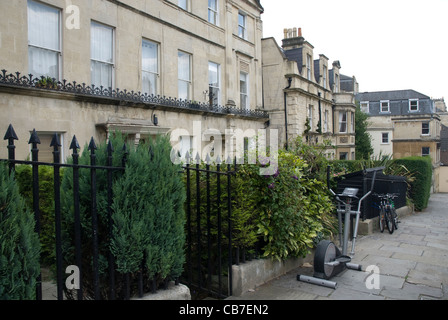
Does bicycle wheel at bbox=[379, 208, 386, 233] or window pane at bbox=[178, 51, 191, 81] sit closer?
bicycle wheel at bbox=[379, 208, 386, 233]

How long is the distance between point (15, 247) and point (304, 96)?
2378cm

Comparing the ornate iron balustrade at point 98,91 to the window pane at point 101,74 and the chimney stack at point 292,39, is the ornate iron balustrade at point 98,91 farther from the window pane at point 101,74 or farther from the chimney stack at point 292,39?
the chimney stack at point 292,39

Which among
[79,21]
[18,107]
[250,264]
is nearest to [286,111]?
[79,21]

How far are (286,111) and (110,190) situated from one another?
2065 centimetres

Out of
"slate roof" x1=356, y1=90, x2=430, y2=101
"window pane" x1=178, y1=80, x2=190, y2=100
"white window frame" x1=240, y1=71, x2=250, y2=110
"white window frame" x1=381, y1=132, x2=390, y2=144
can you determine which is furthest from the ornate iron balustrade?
"slate roof" x1=356, y1=90, x2=430, y2=101

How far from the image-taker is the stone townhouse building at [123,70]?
9461mm

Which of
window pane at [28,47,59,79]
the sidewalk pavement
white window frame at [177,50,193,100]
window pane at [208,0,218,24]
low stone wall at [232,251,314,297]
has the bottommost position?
the sidewalk pavement

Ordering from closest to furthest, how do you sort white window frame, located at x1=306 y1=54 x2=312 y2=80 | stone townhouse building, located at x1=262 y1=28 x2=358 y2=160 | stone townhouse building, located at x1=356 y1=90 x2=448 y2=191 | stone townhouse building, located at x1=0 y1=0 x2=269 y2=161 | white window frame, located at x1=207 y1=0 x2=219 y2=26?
stone townhouse building, located at x1=0 y1=0 x2=269 y2=161 < white window frame, located at x1=207 y1=0 x2=219 y2=26 < stone townhouse building, located at x1=262 y1=28 x2=358 y2=160 < white window frame, located at x1=306 y1=54 x2=312 y2=80 < stone townhouse building, located at x1=356 y1=90 x2=448 y2=191

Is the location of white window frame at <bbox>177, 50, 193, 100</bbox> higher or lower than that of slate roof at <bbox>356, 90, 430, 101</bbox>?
lower

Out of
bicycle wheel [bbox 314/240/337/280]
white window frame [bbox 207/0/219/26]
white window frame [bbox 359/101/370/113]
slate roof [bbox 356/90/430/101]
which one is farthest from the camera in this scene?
white window frame [bbox 359/101/370/113]

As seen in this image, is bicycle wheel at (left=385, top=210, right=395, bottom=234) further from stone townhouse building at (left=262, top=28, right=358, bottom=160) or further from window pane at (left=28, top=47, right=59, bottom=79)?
window pane at (left=28, top=47, right=59, bottom=79)

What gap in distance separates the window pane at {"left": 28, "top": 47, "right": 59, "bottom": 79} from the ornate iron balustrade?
212 mm

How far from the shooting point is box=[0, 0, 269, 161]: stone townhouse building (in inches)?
372
